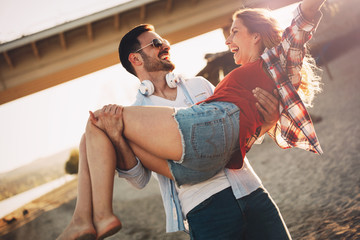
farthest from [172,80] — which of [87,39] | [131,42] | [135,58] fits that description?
[87,39]

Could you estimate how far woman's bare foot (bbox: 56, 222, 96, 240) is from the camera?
1.36m

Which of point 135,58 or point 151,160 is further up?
point 135,58

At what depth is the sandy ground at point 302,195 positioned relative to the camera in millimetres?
3883

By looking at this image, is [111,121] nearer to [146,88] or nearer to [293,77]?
[146,88]

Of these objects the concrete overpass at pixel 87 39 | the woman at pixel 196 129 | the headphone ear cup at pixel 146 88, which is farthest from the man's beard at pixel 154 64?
the concrete overpass at pixel 87 39

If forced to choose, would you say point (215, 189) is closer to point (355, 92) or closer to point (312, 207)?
point (312, 207)

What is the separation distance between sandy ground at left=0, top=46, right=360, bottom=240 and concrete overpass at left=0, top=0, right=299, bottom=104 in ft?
13.1

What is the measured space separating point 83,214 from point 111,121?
1.74 feet

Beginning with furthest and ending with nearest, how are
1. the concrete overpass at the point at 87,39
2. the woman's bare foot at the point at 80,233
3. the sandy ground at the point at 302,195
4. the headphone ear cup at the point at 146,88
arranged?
the concrete overpass at the point at 87,39, the sandy ground at the point at 302,195, the headphone ear cup at the point at 146,88, the woman's bare foot at the point at 80,233

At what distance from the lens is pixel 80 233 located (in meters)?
1.36

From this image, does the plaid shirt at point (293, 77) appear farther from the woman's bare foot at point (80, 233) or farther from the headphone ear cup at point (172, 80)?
the woman's bare foot at point (80, 233)

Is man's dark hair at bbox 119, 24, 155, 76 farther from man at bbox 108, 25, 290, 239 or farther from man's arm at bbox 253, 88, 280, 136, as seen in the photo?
man's arm at bbox 253, 88, 280, 136

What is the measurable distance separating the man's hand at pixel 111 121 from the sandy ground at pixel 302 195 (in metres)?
3.05

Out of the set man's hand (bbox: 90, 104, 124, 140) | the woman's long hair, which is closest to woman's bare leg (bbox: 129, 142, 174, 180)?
man's hand (bbox: 90, 104, 124, 140)
